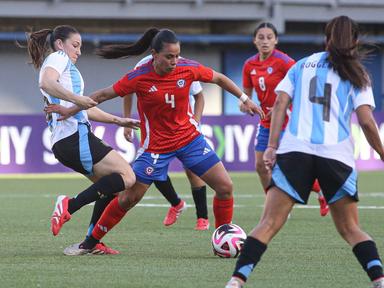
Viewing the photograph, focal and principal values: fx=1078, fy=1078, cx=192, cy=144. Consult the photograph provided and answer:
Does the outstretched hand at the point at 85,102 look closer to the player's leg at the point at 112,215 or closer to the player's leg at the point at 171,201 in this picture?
the player's leg at the point at 112,215

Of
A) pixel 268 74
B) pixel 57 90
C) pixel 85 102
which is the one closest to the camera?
pixel 85 102

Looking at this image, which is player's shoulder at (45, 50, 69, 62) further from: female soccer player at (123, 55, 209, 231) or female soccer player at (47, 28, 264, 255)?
female soccer player at (123, 55, 209, 231)

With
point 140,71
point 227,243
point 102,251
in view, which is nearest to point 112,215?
point 102,251

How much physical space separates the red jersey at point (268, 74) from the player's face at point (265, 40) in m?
0.10

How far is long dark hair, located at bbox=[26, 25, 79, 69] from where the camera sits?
9648 mm

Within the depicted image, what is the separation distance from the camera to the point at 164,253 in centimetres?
952

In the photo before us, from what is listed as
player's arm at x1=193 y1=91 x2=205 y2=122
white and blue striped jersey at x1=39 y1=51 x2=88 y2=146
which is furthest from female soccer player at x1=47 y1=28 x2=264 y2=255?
player's arm at x1=193 y1=91 x2=205 y2=122

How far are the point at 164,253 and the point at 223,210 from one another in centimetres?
71

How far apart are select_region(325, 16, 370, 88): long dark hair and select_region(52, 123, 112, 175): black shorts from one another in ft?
10.1

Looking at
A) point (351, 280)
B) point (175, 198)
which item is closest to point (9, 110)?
point (175, 198)

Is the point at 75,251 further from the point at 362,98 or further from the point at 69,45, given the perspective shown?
the point at 362,98

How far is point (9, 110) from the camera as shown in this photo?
100 feet

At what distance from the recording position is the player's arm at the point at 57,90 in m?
8.78

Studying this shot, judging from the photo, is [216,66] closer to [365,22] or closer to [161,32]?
[365,22]
